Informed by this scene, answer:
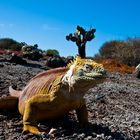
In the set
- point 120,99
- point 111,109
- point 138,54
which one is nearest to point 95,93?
point 120,99

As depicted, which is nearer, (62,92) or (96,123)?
(62,92)

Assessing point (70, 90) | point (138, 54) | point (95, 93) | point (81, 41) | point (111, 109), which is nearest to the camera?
point (70, 90)

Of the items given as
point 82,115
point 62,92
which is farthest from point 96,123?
point 62,92

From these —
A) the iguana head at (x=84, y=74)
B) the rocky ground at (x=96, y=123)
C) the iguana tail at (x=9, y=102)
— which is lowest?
the rocky ground at (x=96, y=123)

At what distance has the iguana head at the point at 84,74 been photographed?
7672 millimetres

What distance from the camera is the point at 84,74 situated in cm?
777

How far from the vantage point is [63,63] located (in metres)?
25.5

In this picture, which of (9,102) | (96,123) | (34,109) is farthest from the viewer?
(9,102)

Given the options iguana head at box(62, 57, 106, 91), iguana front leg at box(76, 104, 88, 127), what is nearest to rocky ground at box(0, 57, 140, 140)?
iguana front leg at box(76, 104, 88, 127)

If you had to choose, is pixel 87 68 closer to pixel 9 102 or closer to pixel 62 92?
pixel 62 92

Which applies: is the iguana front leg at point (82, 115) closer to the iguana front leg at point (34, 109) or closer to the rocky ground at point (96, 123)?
the rocky ground at point (96, 123)

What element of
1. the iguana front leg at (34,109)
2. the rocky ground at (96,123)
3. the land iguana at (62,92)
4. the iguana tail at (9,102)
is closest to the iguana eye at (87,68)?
the land iguana at (62,92)

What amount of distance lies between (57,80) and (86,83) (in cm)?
69

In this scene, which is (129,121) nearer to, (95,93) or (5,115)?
(5,115)
